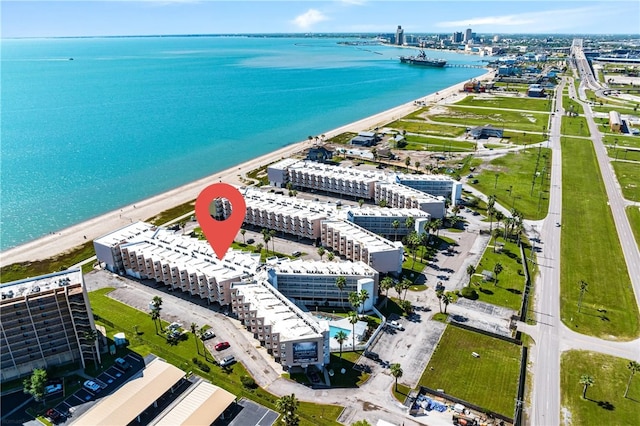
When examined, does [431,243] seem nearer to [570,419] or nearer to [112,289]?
[570,419]

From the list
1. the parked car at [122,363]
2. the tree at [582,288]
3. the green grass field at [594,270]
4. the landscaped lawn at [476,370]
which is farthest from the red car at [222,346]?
the tree at [582,288]

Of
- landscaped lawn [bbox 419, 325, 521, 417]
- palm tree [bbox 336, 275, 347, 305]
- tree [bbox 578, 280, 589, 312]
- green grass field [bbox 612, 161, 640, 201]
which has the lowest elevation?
landscaped lawn [bbox 419, 325, 521, 417]

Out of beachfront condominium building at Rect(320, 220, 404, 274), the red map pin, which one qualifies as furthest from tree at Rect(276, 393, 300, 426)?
beachfront condominium building at Rect(320, 220, 404, 274)

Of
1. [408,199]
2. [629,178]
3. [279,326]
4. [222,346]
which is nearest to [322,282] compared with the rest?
[279,326]

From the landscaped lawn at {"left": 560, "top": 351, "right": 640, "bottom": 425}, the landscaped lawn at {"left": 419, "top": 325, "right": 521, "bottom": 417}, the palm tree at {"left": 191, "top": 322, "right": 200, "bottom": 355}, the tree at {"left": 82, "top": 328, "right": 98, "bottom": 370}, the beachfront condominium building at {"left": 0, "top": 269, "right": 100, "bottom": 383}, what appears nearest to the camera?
the landscaped lawn at {"left": 560, "top": 351, "right": 640, "bottom": 425}

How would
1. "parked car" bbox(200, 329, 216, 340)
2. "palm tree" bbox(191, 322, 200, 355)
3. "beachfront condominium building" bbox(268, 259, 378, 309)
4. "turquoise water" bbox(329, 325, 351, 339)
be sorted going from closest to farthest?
"palm tree" bbox(191, 322, 200, 355)
"parked car" bbox(200, 329, 216, 340)
"turquoise water" bbox(329, 325, 351, 339)
"beachfront condominium building" bbox(268, 259, 378, 309)

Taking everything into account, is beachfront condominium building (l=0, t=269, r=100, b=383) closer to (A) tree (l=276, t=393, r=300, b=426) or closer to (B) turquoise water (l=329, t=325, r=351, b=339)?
(A) tree (l=276, t=393, r=300, b=426)
